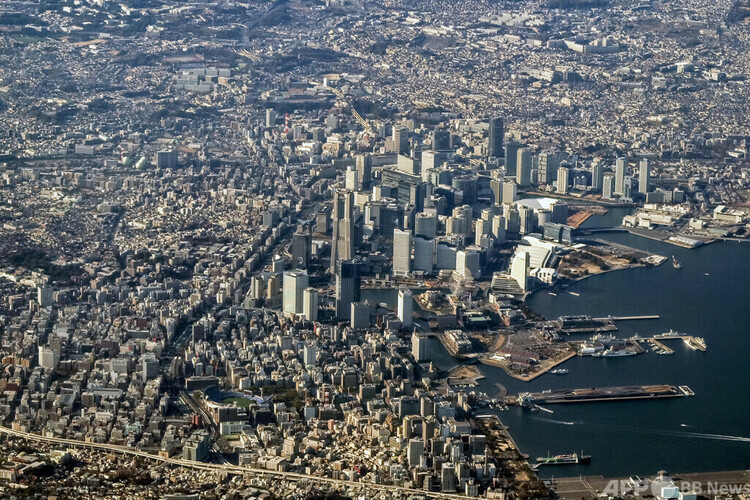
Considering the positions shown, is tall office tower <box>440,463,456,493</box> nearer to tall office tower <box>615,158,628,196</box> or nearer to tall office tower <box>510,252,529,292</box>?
tall office tower <box>510,252,529,292</box>

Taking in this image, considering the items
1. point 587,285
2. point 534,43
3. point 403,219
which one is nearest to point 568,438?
point 587,285

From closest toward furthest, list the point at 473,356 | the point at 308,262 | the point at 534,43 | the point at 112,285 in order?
the point at 473,356 < the point at 112,285 < the point at 308,262 < the point at 534,43

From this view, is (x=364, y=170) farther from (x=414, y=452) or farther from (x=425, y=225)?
(x=414, y=452)

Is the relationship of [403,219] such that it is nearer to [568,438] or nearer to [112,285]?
[112,285]

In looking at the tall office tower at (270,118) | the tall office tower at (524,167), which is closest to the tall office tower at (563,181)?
the tall office tower at (524,167)

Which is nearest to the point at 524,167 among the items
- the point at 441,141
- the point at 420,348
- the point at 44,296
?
the point at 441,141

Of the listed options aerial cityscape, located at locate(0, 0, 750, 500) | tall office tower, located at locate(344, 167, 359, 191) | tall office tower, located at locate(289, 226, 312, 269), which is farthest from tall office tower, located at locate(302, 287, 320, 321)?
tall office tower, located at locate(344, 167, 359, 191)

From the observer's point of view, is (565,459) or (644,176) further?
(644,176)
